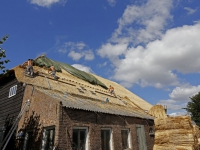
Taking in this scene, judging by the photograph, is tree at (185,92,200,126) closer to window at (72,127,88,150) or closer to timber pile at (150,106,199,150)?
window at (72,127,88,150)

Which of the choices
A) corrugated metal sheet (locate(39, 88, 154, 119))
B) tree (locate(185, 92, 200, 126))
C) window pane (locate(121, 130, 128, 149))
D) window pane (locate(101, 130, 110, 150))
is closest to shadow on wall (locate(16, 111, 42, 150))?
corrugated metal sheet (locate(39, 88, 154, 119))

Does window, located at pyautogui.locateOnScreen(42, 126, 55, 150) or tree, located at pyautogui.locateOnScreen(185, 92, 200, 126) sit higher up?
tree, located at pyautogui.locateOnScreen(185, 92, 200, 126)

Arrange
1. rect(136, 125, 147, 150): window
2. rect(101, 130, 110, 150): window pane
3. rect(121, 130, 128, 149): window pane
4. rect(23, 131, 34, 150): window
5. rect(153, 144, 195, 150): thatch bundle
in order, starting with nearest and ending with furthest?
rect(153, 144, 195, 150): thatch bundle
rect(23, 131, 34, 150): window
rect(101, 130, 110, 150): window pane
rect(121, 130, 128, 149): window pane
rect(136, 125, 147, 150): window

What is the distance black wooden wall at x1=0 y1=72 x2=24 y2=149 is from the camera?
1405 cm

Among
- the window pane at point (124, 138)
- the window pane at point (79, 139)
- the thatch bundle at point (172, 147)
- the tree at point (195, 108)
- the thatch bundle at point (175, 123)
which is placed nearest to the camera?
the thatch bundle at point (172, 147)

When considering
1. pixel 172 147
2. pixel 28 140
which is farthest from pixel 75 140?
pixel 172 147

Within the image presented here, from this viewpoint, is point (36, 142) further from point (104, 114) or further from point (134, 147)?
point (134, 147)

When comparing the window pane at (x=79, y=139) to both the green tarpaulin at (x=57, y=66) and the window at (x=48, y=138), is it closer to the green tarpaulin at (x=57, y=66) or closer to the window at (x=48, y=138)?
the window at (x=48, y=138)

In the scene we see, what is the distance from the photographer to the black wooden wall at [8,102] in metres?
14.0

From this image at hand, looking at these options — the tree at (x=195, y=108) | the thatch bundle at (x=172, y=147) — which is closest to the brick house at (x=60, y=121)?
the thatch bundle at (x=172, y=147)

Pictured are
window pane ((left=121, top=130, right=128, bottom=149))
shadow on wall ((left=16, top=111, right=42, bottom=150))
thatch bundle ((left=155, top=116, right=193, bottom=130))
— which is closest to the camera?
thatch bundle ((left=155, top=116, right=193, bottom=130))

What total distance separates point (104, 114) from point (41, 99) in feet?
14.0

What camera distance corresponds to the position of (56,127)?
9344mm

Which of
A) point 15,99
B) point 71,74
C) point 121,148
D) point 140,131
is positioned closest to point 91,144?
point 121,148
